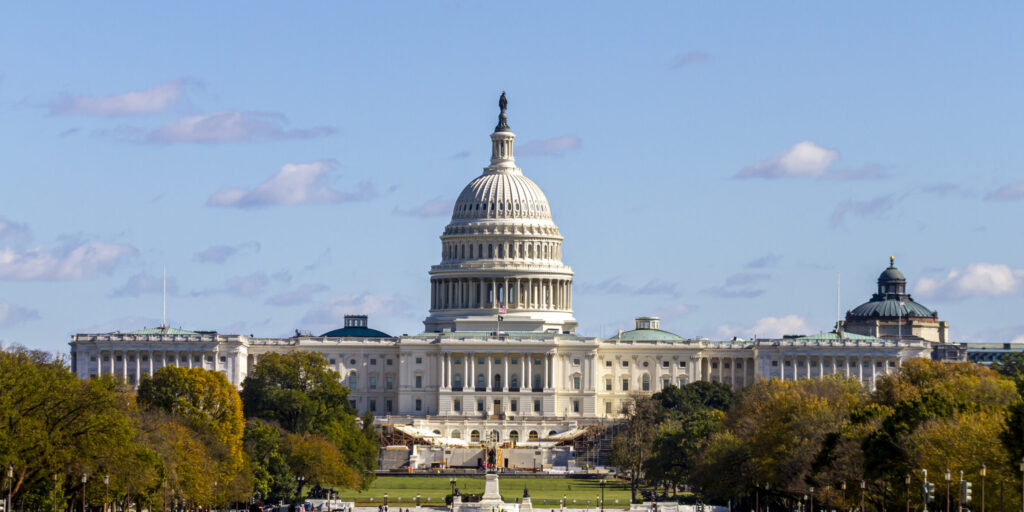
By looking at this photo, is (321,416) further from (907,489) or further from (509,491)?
(907,489)

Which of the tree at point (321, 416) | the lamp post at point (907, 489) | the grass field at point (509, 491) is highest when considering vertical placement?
the tree at point (321, 416)

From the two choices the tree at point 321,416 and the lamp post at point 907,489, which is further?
the tree at point 321,416

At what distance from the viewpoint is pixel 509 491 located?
18288cm

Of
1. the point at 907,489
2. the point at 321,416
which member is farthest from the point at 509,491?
the point at 907,489

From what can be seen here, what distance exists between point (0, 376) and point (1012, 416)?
47.2 m

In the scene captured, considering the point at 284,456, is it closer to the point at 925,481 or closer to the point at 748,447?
the point at 748,447

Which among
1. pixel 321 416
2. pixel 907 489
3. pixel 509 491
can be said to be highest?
pixel 321 416

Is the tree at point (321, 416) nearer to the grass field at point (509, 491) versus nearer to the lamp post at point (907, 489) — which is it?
the grass field at point (509, 491)

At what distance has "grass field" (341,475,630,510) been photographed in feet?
552

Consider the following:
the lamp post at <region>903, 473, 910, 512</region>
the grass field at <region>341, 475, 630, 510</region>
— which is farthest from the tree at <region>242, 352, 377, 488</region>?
the lamp post at <region>903, 473, 910, 512</region>

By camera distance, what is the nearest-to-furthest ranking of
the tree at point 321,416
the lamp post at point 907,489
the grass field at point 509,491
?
the lamp post at point 907,489 → the grass field at point 509,491 → the tree at point 321,416

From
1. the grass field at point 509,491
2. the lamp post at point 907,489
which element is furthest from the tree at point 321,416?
the lamp post at point 907,489

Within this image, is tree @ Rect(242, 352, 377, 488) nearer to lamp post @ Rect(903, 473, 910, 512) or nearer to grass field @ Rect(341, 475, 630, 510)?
grass field @ Rect(341, 475, 630, 510)

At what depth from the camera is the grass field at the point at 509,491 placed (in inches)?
6629
